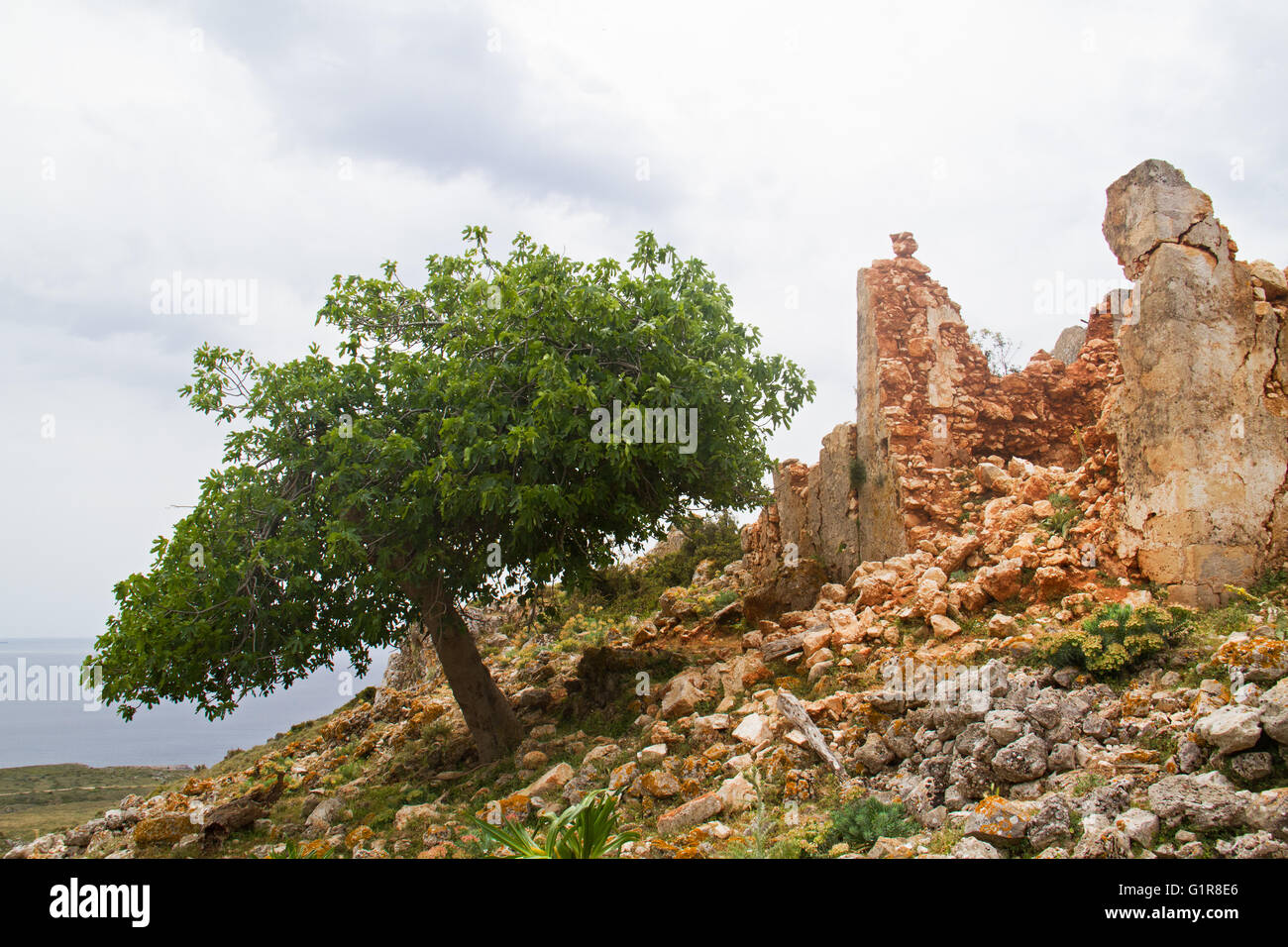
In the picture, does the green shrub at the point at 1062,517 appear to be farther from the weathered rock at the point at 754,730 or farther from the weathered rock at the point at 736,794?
the weathered rock at the point at 736,794

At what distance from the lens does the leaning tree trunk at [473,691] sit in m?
11.7

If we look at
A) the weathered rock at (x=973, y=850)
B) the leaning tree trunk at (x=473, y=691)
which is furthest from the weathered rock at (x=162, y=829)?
the weathered rock at (x=973, y=850)

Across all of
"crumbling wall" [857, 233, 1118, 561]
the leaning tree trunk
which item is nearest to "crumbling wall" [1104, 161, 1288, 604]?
"crumbling wall" [857, 233, 1118, 561]

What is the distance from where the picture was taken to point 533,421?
9430mm

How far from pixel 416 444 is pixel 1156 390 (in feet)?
28.3

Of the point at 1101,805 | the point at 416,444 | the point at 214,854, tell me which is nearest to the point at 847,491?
the point at 416,444

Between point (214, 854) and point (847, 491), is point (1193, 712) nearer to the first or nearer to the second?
point (847, 491)

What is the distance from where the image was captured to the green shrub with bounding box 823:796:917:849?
6.19 meters

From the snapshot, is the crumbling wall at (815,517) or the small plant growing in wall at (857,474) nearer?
Answer: the small plant growing in wall at (857,474)

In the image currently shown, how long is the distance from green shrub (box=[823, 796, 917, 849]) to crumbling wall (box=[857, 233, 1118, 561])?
25.6 feet

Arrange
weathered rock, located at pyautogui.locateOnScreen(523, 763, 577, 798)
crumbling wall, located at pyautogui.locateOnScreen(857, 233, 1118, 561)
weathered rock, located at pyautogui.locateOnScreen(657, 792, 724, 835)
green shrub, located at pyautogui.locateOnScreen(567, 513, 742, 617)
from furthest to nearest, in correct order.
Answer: green shrub, located at pyautogui.locateOnScreen(567, 513, 742, 617) < crumbling wall, located at pyautogui.locateOnScreen(857, 233, 1118, 561) < weathered rock, located at pyautogui.locateOnScreen(523, 763, 577, 798) < weathered rock, located at pyautogui.locateOnScreen(657, 792, 724, 835)

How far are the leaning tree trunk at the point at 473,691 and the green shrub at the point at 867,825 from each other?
631cm

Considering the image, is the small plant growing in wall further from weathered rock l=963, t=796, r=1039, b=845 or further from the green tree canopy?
weathered rock l=963, t=796, r=1039, b=845

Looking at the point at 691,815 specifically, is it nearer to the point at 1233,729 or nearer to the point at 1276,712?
the point at 1233,729
